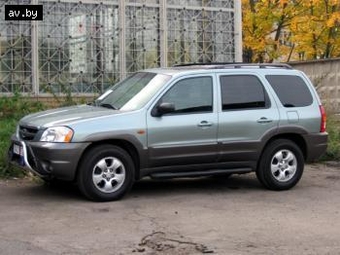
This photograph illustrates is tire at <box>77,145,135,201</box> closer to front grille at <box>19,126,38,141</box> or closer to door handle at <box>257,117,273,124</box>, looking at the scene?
front grille at <box>19,126,38,141</box>

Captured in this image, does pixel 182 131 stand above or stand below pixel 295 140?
above

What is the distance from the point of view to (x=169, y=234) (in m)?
6.46

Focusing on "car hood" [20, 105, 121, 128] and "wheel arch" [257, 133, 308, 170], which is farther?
"wheel arch" [257, 133, 308, 170]

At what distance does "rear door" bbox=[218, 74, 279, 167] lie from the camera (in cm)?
847

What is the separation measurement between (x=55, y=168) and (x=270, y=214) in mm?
2646

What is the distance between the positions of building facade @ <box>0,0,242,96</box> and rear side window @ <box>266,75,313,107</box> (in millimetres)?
5815

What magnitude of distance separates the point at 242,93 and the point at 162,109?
138cm

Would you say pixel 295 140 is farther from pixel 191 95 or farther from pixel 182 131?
pixel 182 131

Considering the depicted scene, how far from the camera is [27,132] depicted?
26.0 feet

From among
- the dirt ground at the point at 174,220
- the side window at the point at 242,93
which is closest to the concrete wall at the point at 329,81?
the dirt ground at the point at 174,220

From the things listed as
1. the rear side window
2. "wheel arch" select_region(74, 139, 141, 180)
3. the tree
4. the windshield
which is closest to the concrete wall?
the tree

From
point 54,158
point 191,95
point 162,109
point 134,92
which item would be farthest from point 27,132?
point 191,95

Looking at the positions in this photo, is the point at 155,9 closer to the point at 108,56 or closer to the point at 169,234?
the point at 108,56

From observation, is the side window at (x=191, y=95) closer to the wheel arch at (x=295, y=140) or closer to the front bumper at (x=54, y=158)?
the wheel arch at (x=295, y=140)
